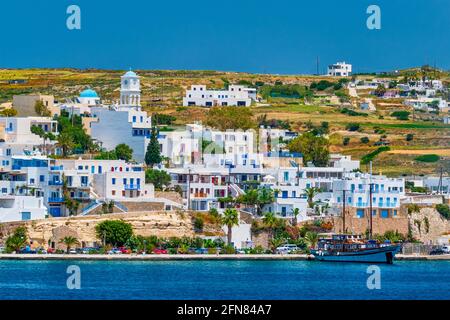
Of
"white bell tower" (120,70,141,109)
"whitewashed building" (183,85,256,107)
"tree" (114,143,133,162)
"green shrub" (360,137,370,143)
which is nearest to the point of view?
"tree" (114,143,133,162)

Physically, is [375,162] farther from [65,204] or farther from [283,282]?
Result: [283,282]

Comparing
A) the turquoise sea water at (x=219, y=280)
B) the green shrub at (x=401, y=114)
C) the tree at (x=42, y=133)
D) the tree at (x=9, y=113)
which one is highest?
the green shrub at (x=401, y=114)

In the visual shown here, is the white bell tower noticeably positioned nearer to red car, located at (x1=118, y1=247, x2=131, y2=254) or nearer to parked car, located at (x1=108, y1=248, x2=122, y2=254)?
red car, located at (x1=118, y1=247, x2=131, y2=254)

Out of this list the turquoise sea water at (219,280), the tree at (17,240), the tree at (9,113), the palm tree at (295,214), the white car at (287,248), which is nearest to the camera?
the turquoise sea water at (219,280)

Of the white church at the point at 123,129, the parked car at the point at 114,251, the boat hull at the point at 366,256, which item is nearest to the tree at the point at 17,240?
the parked car at the point at 114,251

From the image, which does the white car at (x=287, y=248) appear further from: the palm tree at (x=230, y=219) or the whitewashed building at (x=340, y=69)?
the whitewashed building at (x=340, y=69)

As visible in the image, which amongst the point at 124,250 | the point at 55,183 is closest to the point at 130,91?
the point at 55,183

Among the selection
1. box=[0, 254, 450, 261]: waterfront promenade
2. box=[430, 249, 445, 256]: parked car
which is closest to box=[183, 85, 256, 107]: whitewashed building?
box=[430, 249, 445, 256]: parked car
